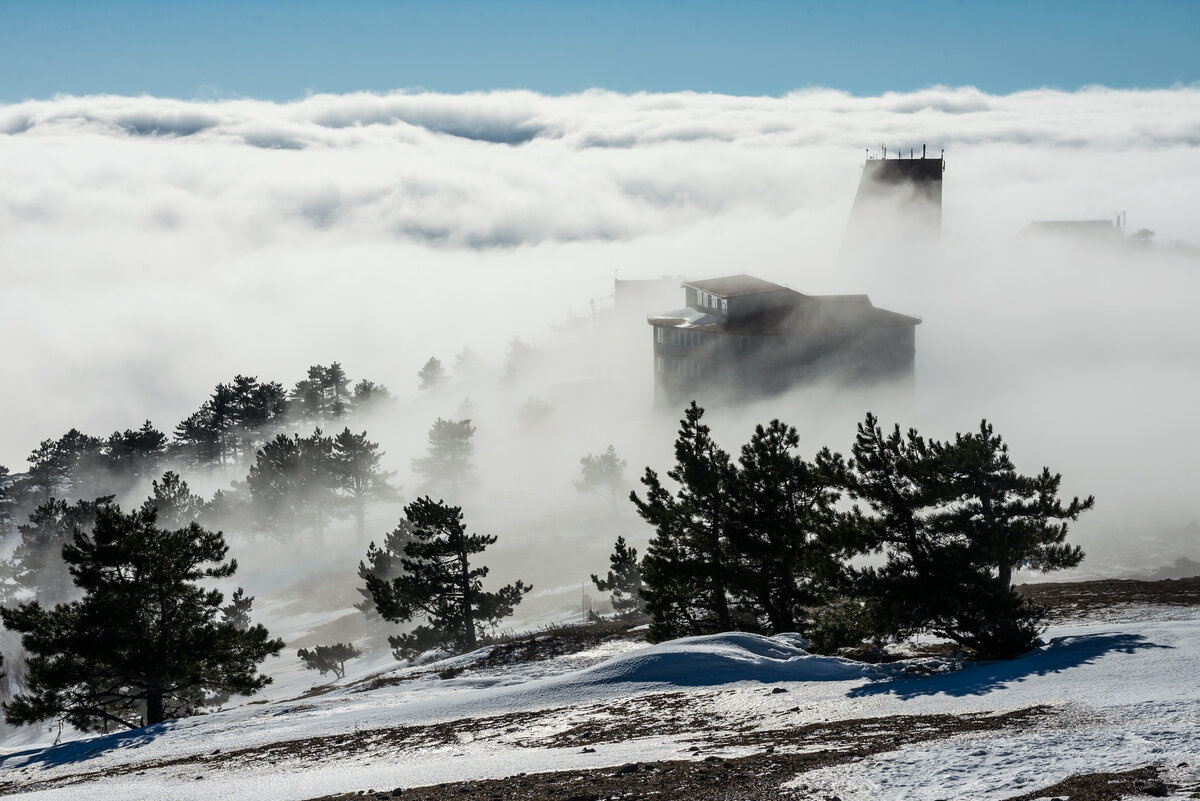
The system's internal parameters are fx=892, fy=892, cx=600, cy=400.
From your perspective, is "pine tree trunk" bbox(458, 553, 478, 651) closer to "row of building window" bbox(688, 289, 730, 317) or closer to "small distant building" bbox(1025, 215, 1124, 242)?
"row of building window" bbox(688, 289, 730, 317)

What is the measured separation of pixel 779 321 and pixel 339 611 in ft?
137

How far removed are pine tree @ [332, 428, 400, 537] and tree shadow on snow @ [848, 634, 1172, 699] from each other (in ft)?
200

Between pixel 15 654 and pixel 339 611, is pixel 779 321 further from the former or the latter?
pixel 15 654

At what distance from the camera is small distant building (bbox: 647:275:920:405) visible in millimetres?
74688

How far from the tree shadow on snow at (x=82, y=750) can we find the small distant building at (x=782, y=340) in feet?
A: 195

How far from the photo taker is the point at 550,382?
126688 mm

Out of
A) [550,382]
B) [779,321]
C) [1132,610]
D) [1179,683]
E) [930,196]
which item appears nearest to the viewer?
[1179,683]

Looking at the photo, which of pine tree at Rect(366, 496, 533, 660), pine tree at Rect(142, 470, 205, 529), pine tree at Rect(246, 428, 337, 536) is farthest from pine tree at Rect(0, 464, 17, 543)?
pine tree at Rect(366, 496, 533, 660)

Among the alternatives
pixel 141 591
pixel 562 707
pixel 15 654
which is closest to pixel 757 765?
pixel 562 707

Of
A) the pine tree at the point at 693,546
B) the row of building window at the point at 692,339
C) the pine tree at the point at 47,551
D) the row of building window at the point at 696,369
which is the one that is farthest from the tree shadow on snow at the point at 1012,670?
Answer: the pine tree at the point at 47,551

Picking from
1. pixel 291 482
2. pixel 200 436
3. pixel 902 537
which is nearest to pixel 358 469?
pixel 291 482

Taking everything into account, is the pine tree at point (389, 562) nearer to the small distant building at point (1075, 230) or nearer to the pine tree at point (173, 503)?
the pine tree at point (173, 503)

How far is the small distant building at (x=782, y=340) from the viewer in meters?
74.7

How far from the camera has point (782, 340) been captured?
74.5 m
